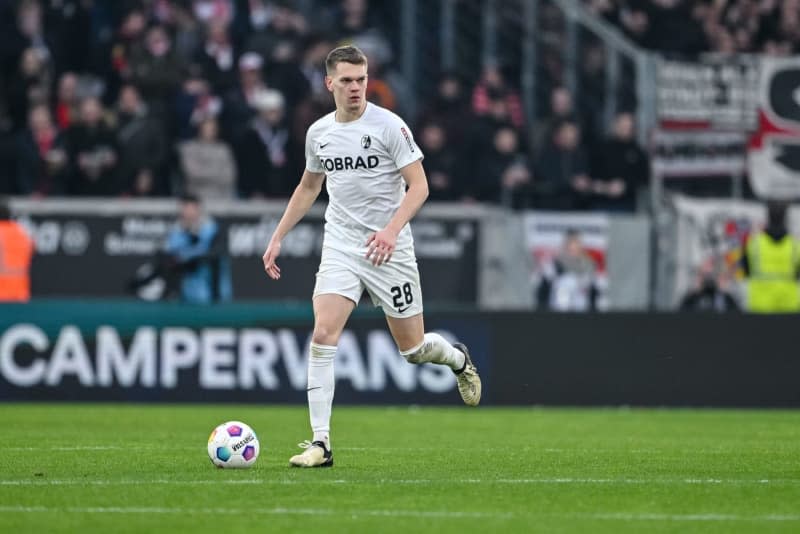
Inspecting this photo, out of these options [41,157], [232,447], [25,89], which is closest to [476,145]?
[41,157]

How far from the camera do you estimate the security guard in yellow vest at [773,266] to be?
19.9m

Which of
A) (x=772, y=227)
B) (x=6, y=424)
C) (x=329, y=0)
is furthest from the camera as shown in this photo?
(x=329, y=0)

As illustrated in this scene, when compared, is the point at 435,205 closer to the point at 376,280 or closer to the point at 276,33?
the point at 276,33

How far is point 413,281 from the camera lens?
415 inches

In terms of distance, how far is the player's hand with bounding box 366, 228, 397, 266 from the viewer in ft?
32.3

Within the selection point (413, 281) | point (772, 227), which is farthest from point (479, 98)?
point (413, 281)

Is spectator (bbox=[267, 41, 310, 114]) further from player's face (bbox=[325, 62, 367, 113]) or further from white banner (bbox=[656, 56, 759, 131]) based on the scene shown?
player's face (bbox=[325, 62, 367, 113])

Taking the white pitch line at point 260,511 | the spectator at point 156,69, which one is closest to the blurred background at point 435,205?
the spectator at point 156,69

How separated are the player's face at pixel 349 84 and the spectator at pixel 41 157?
11.3 m

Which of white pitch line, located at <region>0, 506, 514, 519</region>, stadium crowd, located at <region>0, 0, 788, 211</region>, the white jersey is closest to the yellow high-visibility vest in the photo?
stadium crowd, located at <region>0, 0, 788, 211</region>

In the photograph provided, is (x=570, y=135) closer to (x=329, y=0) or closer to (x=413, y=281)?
(x=329, y=0)

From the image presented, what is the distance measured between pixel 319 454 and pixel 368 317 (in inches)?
338

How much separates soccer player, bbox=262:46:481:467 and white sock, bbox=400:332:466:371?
0.12 meters

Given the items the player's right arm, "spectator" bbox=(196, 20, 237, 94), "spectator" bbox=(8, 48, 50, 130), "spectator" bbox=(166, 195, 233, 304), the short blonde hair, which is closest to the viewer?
the short blonde hair
